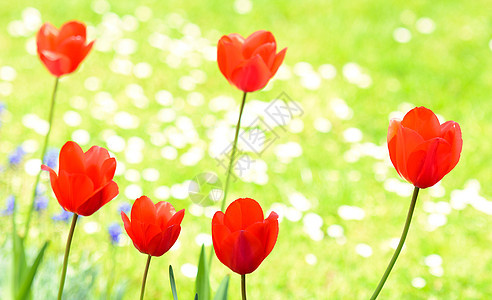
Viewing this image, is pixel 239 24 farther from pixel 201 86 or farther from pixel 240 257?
pixel 240 257

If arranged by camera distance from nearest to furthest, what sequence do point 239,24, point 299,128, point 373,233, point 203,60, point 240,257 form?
point 240,257 < point 373,233 < point 299,128 < point 203,60 < point 239,24

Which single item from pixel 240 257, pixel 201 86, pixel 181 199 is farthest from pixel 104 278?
pixel 201 86

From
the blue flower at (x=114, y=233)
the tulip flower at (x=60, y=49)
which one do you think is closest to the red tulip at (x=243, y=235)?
the tulip flower at (x=60, y=49)

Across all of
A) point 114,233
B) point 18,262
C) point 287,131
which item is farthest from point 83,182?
point 287,131

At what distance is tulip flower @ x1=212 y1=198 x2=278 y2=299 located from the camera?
0.95 metres

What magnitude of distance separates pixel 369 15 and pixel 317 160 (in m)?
1.72

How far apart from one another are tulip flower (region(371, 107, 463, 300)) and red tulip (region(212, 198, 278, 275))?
0.66 feet

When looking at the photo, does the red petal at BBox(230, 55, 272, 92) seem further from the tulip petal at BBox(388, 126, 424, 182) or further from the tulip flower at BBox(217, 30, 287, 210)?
the tulip petal at BBox(388, 126, 424, 182)

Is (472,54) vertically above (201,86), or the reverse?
(472,54)

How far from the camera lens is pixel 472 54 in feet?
13.2

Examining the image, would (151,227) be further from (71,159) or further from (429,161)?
(429,161)

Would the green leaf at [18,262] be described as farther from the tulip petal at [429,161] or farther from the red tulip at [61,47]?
the tulip petal at [429,161]

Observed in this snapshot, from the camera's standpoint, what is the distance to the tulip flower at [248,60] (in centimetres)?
132

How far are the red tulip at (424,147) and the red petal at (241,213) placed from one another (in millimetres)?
245
